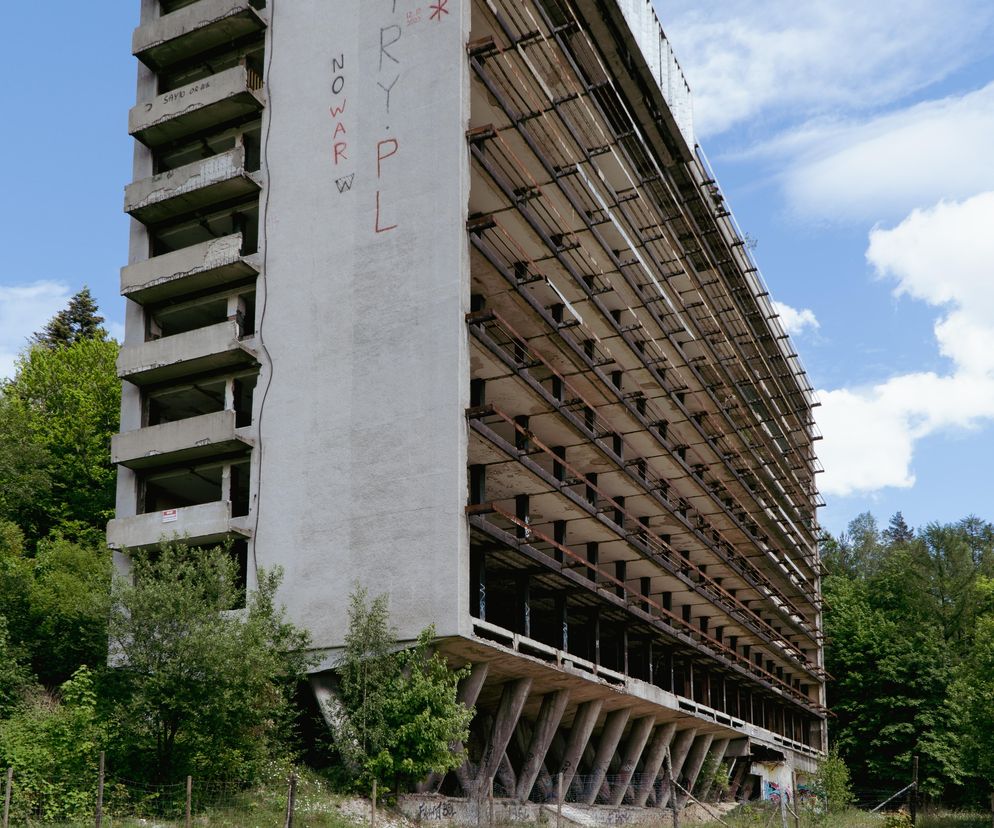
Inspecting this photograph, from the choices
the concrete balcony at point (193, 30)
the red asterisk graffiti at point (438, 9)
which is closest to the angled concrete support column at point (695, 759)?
the red asterisk graffiti at point (438, 9)

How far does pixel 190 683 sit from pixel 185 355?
13.6 metres

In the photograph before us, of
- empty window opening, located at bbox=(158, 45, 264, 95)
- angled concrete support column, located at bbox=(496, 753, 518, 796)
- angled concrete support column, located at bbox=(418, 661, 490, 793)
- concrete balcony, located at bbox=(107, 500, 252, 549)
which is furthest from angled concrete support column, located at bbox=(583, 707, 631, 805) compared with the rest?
empty window opening, located at bbox=(158, 45, 264, 95)

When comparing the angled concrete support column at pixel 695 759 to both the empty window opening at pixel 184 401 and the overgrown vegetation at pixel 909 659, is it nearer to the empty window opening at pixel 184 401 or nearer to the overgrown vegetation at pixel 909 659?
the overgrown vegetation at pixel 909 659

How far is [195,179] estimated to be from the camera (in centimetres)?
4141

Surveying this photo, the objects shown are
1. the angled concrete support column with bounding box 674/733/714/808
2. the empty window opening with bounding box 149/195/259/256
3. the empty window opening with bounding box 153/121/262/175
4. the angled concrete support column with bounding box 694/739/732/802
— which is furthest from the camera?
the angled concrete support column with bounding box 694/739/732/802

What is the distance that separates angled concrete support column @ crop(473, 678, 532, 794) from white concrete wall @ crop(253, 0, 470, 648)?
18.3 feet

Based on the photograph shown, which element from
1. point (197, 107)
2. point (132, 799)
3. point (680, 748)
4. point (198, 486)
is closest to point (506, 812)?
point (132, 799)

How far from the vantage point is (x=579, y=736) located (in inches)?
1583

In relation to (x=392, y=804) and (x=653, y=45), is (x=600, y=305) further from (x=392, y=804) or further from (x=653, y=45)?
(x=392, y=804)

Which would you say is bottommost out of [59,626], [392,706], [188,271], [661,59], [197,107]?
[392,706]

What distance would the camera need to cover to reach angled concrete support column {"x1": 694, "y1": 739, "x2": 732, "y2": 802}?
54531 mm

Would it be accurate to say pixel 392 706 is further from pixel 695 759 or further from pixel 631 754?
pixel 695 759

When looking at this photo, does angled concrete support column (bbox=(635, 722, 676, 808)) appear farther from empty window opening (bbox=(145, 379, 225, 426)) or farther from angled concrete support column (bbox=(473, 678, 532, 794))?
empty window opening (bbox=(145, 379, 225, 426))

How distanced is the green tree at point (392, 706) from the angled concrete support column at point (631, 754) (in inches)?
588
